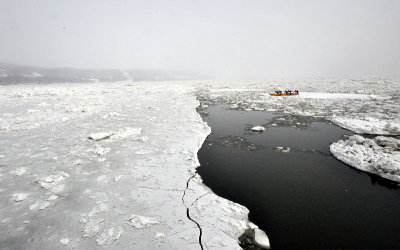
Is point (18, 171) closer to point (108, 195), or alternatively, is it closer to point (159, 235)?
point (108, 195)

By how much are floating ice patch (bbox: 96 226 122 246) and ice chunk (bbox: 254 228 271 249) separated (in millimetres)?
2153

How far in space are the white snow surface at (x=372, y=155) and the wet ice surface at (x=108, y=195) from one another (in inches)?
156

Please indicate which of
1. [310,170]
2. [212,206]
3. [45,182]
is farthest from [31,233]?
[310,170]

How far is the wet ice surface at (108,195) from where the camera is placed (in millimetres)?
3133

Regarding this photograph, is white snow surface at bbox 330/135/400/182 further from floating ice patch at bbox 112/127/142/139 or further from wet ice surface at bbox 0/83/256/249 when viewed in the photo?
floating ice patch at bbox 112/127/142/139

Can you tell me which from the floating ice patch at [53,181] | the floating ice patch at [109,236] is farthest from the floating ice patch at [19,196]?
the floating ice patch at [109,236]

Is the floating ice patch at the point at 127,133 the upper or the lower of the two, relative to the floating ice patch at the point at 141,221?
upper

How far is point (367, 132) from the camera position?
8.21 m

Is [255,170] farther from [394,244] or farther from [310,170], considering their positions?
[394,244]

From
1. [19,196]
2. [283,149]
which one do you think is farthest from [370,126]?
[19,196]

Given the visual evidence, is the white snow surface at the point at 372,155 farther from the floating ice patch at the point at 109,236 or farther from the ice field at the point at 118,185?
the floating ice patch at the point at 109,236

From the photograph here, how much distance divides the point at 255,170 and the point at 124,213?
11.0 ft

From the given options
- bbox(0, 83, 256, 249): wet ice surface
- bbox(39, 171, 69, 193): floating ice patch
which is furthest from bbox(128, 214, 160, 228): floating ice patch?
bbox(39, 171, 69, 193): floating ice patch

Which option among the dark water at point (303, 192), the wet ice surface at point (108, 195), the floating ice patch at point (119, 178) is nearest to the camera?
the wet ice surface at point (108, 195)
